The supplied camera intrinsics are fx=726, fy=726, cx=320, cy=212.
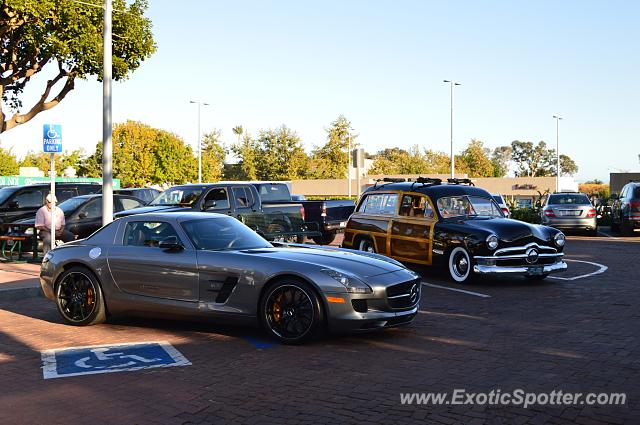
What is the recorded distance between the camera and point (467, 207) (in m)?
13.3

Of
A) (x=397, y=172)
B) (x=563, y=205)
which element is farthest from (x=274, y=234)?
(x=397, y=172)

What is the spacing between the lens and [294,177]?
7869 centimetres

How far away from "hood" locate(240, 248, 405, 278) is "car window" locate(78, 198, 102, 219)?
10.7 meters

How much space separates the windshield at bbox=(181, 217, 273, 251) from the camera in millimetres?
8477

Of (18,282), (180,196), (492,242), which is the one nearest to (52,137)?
(180,196)

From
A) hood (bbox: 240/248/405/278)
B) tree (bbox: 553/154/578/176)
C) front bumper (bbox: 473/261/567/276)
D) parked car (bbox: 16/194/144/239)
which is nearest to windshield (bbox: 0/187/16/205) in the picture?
parked car (bbox: 16/194/144/239)

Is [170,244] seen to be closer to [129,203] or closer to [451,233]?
[451,233]

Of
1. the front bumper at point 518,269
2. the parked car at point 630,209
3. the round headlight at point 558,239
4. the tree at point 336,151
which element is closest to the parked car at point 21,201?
the front bumper at point 518,269

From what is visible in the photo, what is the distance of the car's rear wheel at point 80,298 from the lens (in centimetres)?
888

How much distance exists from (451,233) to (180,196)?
6859 millimetres

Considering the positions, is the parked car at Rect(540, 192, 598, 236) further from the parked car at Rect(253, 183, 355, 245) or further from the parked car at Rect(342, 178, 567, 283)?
the parked car at Rect(342, 178, 567, 283)

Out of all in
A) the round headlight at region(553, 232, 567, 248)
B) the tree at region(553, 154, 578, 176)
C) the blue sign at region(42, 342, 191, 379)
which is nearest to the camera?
the blue sign at region(42, 342, 191, 379)

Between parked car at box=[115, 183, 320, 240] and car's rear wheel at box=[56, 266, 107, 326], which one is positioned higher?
parked car at box=[115, 183, 320, 240]

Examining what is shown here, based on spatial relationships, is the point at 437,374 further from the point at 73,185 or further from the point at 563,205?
the point at 563,205
